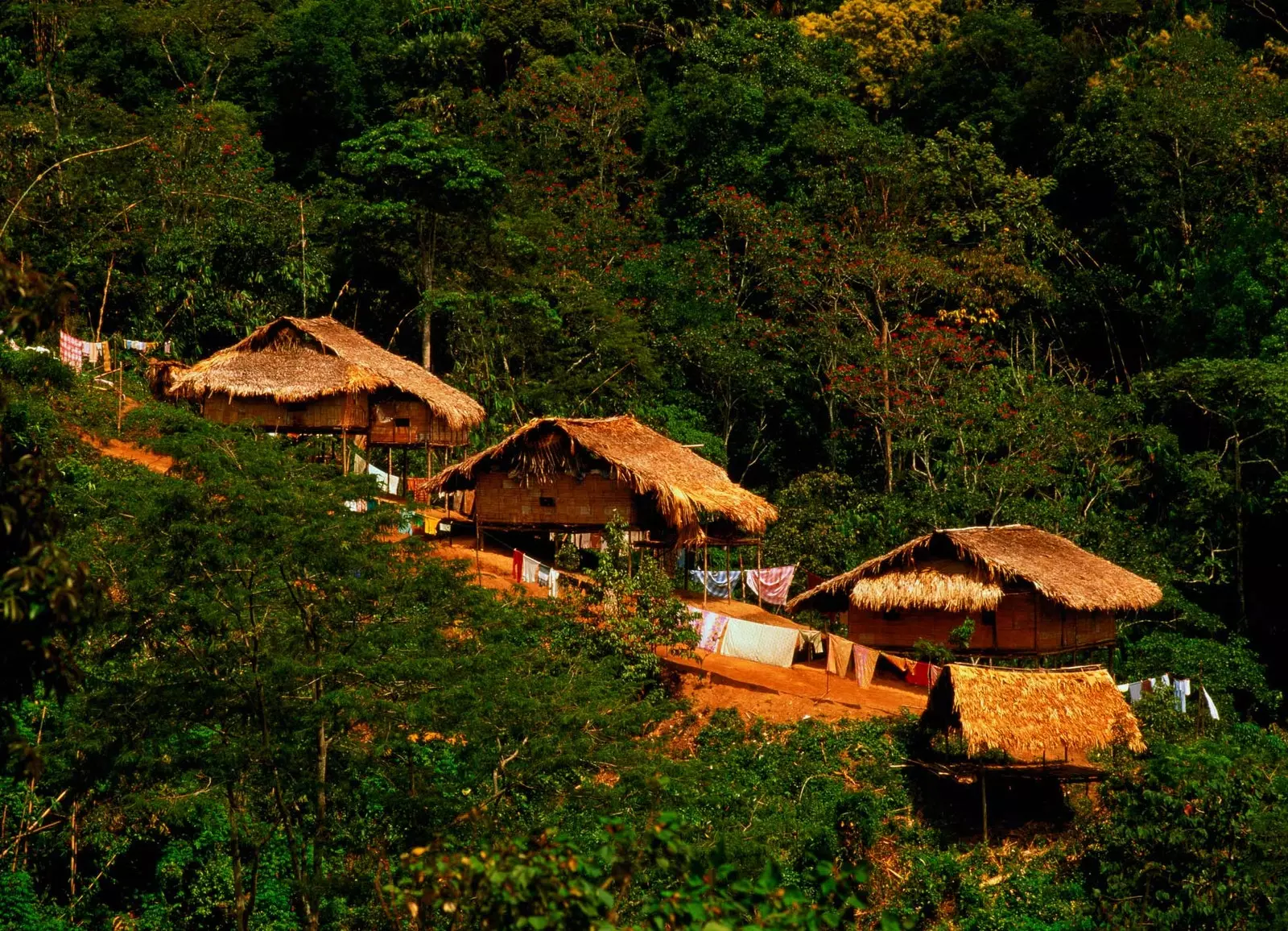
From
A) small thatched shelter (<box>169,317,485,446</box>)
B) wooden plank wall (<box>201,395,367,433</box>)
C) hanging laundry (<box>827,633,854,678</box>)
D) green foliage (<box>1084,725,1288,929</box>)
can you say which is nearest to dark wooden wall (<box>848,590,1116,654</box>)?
hanging laundry (<box>827,633,854,678</box>)

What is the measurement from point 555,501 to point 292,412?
5.13 meters

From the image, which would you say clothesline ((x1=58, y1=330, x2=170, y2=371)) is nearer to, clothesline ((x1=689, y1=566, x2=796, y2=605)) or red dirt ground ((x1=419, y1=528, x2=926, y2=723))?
red dirt ground ((x1=419, y1=528, x2=926, y2=723))

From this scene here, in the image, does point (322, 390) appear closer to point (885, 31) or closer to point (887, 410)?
point (887, 410)

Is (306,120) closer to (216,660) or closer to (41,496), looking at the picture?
(216,660)

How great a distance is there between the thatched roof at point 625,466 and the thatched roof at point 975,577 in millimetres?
2749

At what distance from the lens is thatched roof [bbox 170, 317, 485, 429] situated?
84.5 ft

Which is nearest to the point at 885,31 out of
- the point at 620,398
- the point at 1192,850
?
the point at 620,398

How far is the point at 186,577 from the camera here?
1406 centimetres

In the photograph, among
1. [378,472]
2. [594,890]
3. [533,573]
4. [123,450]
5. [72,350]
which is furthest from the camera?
[378,472]

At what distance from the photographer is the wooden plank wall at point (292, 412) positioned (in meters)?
26.1

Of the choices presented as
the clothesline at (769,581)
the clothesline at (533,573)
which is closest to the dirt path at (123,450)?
the clothesline at (533,573)

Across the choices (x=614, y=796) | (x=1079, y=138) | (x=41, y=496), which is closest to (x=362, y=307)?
(x=1079, y=138)

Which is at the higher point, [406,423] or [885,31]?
[885,31]

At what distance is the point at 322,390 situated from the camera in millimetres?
25797
